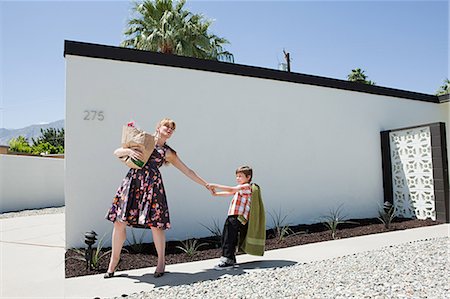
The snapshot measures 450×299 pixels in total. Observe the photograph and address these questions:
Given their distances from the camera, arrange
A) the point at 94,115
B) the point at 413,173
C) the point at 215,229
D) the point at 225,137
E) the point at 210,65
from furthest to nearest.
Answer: the point at 413,173 < the point at 225,137 < the point at 210,65 < the point at 215,229 < the point at 94,115

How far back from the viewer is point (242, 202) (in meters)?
3.92

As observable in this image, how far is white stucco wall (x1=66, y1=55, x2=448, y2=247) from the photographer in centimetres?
491

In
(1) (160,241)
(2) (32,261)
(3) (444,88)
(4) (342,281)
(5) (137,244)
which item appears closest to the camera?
(4) (342,281)

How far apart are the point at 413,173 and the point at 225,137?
161 inches

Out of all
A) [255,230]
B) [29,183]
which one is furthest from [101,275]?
[29,183]

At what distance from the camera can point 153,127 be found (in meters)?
5.36

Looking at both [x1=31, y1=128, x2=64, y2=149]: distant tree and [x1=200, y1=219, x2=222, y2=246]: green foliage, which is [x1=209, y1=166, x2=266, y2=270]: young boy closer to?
[x1=200, y1=219, x2=222, y2=246]: green foliage

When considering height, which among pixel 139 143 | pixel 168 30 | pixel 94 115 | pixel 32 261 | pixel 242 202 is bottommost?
pixel 32 261

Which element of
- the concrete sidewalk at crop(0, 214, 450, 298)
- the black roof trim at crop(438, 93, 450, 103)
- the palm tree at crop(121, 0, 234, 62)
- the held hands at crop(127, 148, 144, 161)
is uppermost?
the palm tree at crop(121, 0, 234, 62)

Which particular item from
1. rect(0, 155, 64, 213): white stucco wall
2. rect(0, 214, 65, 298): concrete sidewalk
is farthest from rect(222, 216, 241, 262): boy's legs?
rect(0, 155, 64, 213): white stucco wall

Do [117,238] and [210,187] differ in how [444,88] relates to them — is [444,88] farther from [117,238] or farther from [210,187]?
[117,238]

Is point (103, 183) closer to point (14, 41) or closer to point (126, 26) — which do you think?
point (14, 41)

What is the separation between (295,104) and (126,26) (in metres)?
10.4

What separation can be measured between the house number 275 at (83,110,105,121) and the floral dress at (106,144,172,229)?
6.05ft
